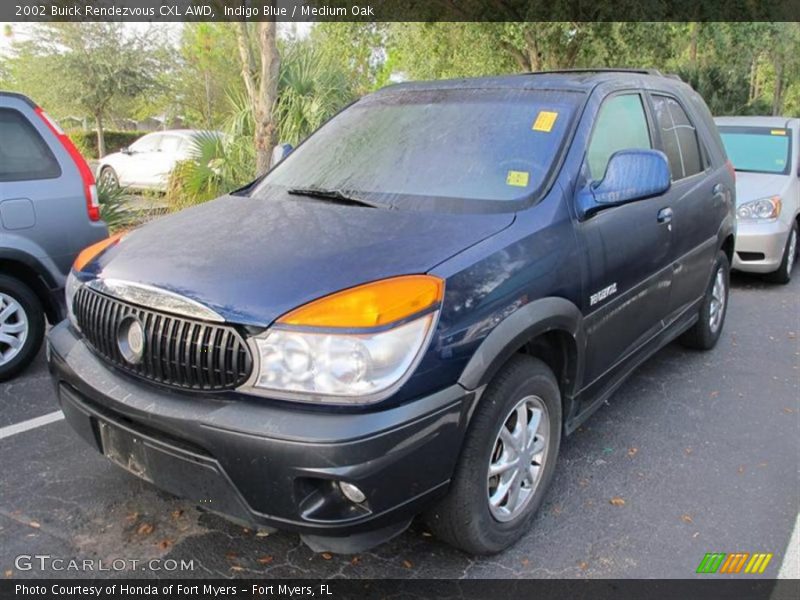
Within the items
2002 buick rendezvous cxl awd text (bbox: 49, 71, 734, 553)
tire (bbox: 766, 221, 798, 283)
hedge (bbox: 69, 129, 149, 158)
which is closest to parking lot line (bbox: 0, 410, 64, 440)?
2002 buick rendezvous cxl awd text (bbox: 49, 71, 734, 553)

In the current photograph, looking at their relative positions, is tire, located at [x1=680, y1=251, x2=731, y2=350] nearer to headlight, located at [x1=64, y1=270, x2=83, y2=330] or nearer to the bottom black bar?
the bottom black bar

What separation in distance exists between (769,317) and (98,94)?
81.0ft

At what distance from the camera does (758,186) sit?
7.39 m

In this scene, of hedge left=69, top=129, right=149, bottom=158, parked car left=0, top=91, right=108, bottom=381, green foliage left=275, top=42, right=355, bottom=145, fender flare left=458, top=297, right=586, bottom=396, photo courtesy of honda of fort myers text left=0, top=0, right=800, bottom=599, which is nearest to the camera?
photo courtesy of honda of fort myers text left=0, top=0, right=800, bottom=599

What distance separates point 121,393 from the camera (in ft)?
8.02

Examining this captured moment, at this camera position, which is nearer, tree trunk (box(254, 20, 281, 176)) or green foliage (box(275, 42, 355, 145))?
tree trunk (box(254, 20, 281, 176))

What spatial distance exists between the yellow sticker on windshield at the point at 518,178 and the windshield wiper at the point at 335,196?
559 millimetres

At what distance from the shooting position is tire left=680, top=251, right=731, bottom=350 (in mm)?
4941

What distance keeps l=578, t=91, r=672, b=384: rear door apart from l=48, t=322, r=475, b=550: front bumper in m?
1.09

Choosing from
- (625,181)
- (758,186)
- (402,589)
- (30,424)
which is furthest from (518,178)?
(758,186)

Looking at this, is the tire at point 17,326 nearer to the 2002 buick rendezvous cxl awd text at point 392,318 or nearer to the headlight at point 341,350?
the 2002 buick rendezvous cxl awd text at point 392,318

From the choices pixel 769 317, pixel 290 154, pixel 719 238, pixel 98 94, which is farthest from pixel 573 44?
pixel 98 94

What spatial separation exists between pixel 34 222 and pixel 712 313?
4818 millimetres

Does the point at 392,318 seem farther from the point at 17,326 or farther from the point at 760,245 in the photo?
the point at 760,245
